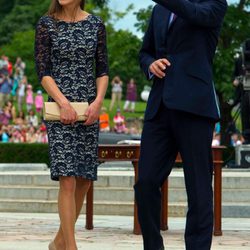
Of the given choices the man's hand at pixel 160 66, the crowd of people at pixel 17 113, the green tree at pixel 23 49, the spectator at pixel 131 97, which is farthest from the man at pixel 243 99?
the green tree at pixel 23 49

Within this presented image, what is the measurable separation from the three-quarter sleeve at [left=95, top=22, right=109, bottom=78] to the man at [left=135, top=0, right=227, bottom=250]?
123 centimetres

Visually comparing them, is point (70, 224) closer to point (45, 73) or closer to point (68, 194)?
point (68, 194)

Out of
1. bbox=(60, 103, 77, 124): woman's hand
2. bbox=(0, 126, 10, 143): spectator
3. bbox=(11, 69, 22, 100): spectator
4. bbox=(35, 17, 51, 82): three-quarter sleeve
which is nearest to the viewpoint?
bbox=(60, 103, 77, 124): woman's hand

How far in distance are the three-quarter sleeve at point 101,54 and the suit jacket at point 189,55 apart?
1.14 m

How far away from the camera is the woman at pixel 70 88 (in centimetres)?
757

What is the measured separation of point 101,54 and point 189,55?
55.7 inches

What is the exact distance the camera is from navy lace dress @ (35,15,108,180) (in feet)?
25.0

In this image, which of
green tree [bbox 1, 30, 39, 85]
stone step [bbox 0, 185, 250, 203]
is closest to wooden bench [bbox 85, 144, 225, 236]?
stone step [bbox 0, 185, 250, 203]

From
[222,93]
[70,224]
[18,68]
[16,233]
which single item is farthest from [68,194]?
[18,68]

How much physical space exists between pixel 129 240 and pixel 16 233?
1.27m

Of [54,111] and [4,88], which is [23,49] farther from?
[54,111]

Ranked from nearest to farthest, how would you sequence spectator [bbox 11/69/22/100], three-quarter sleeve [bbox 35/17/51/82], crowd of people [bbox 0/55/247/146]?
three-quarter sleeve [bbox 35/17/51/82] < crowd of people [bbox 0/55/247/146] < spectator [bbox 11/69/22/100]

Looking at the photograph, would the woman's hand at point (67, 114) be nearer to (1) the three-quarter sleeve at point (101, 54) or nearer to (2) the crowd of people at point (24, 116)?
(1) the three-quarter sleeve at point (101, 54)

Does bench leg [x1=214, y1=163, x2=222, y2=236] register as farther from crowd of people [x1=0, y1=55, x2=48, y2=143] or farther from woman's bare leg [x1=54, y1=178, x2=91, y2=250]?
crowd of people [x1=0, y1=55, x2=48, y2=143]
